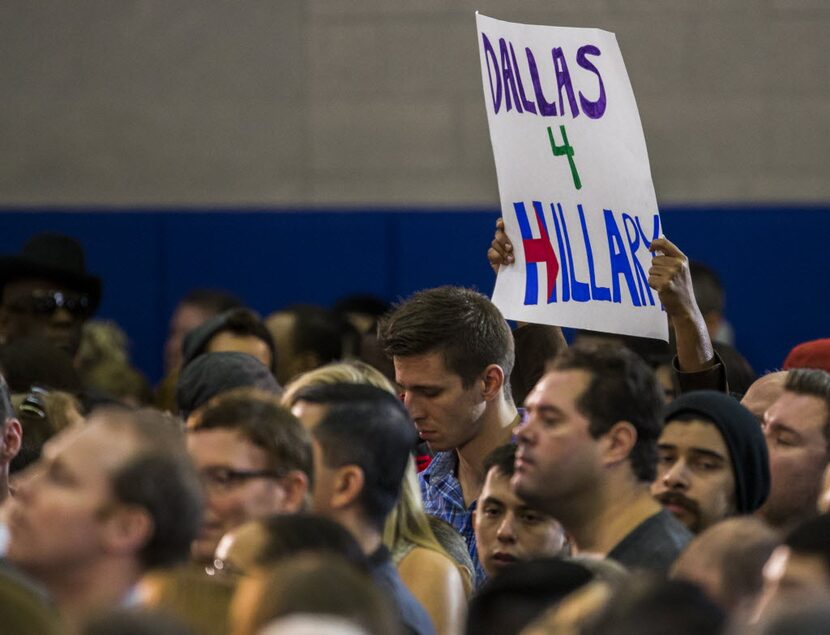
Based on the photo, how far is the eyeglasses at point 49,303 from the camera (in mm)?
6150

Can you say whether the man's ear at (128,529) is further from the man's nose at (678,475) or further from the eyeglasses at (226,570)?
the man's nose at (678,475)

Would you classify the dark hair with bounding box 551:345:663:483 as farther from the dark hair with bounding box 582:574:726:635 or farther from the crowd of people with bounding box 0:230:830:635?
the dark hair with bounding box 582:574:726:635

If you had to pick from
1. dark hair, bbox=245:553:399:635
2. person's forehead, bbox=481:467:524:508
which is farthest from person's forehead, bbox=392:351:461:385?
dark hair, bbox=245:553:399:635

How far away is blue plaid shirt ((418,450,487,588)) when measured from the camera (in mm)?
3852

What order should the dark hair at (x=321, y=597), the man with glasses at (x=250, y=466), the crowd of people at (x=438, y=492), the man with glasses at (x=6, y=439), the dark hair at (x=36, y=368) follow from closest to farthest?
the dark hair at (x=321, y=597) < the crowd of people at (x=438, y=492) < the man with glasses at (x=250, y=466) < the man with glasses at (x=6, y=439) < the dark hair at (x=36, y=368)

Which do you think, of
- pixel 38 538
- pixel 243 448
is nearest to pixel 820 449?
pixel 243 448

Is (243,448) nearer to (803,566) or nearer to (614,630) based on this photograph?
(803,566)

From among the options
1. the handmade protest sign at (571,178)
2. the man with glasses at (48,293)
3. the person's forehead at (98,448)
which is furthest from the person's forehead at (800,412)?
the man with glasses at (48,293)

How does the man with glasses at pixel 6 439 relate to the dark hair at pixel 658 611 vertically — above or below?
below

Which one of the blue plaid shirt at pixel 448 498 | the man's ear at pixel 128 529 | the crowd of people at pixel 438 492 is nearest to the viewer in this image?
the crowd of people at pixel 438 492

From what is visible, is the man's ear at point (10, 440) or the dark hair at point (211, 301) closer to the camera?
the man's ear at point (10, 440)

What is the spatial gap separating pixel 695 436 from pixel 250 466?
991mm

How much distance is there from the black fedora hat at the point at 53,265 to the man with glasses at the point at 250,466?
343 centimetres

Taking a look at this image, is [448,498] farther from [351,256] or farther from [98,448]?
→ [351,256]
